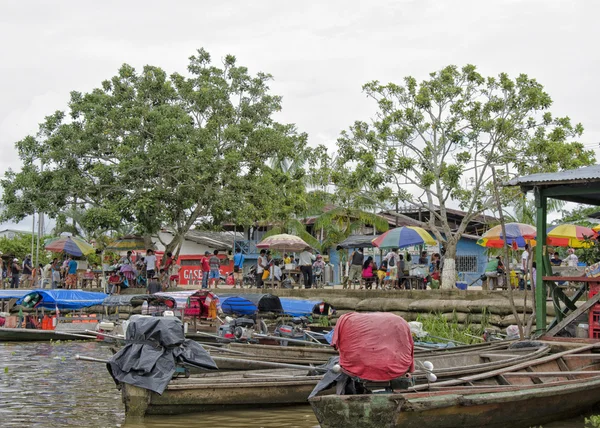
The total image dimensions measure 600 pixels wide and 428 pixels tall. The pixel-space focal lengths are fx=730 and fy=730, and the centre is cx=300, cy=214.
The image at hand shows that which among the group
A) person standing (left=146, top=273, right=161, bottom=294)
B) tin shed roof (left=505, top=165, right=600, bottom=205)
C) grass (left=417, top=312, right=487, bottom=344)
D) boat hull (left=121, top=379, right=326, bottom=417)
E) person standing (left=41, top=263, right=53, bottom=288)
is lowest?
boat hull (left=121, top=379, right=326, bottom=417)

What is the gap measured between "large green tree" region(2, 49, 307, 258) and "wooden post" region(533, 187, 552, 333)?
14568mm

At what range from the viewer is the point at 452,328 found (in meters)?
17.2

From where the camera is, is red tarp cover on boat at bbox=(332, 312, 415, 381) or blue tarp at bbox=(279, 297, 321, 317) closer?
red tarp cover on boat at bbox=(332, 312, 415, 381)

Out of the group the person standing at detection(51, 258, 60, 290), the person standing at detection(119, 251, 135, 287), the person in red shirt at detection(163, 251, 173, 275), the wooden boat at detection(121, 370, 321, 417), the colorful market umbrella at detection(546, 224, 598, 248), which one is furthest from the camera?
the person standing at detection(51, 258, 60, 290)

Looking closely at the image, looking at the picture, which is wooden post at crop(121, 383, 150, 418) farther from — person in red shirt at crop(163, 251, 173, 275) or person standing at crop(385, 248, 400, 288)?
person in red shirt at crop(163, 251, 173, 275)

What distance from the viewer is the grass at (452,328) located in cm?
1655

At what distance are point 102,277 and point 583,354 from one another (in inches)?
802

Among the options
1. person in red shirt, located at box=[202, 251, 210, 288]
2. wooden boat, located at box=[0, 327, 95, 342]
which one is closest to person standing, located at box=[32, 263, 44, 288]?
person in red shirt, located at box=[202, 251, 210, 288]

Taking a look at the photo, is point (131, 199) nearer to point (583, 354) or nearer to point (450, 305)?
point (450, 305)

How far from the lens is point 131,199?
23578 millimetres

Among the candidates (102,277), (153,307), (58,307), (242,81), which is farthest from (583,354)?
(102,277)

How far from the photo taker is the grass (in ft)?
54.3

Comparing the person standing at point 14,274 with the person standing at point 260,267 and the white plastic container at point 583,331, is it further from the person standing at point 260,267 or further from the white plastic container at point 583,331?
the white plastic container at point 583,331

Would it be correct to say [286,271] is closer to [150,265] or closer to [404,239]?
[150,265]
